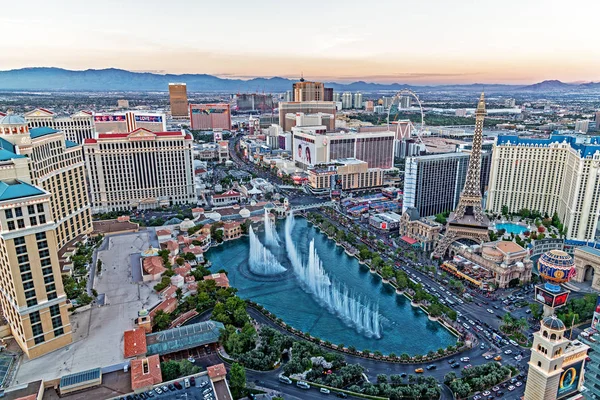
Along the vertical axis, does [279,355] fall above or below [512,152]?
below

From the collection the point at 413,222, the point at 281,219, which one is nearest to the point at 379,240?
the point at 413,222

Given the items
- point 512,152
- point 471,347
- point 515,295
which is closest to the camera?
point 471,347

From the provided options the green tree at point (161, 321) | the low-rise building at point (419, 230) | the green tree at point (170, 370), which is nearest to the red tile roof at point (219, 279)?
the green tree at point (161, 321)

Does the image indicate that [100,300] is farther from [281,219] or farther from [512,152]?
[512,152]

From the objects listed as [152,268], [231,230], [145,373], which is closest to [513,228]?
[231,230]

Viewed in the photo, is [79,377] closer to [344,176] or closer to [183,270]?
[183,270]

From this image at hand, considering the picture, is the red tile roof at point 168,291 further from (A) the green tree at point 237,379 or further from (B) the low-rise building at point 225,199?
(B) the low-rise building at point 225,199
